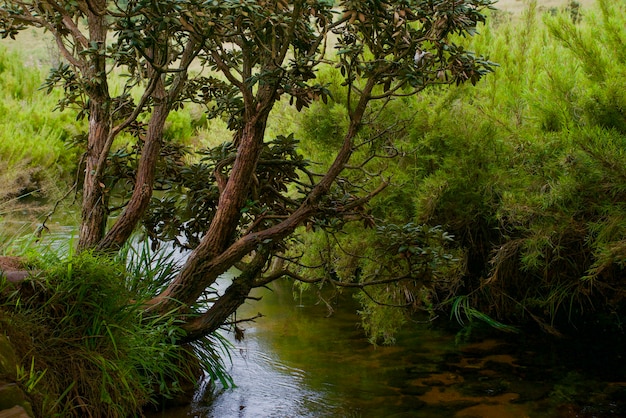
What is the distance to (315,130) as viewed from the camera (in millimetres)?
5359

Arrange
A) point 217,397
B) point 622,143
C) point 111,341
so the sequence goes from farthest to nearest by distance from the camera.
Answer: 1. point 217,397
2. point 622,143
3. point 111,341

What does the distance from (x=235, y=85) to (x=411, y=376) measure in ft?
6.96

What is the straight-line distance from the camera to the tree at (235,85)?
3.02 meters

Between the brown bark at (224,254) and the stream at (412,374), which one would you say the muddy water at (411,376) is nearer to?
the stream at (412,374)

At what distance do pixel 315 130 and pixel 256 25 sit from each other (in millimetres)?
2514

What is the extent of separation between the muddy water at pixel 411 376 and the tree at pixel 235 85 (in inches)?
24.1

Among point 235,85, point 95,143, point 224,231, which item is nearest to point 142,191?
point 95,143

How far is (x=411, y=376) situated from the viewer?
14.0ft

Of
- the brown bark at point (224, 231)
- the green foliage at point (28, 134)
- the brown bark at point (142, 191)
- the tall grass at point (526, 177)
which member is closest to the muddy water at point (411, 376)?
the tall grass at point (526, 177)

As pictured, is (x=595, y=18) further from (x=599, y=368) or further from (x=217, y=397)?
(x=217, y=397)

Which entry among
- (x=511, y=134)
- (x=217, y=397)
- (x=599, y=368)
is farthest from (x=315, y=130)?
(x=599, y=368)

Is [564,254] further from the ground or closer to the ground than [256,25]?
closer to the ground

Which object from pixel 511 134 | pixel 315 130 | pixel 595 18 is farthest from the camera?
pixel 315 130

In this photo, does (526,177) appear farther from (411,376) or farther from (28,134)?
(28,134)
